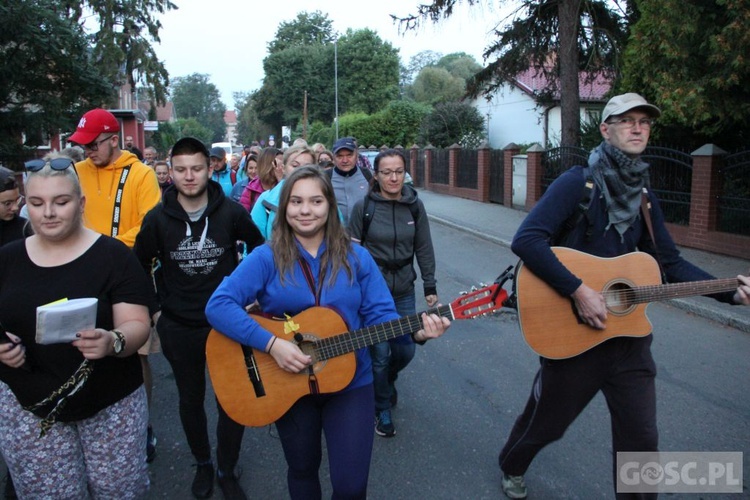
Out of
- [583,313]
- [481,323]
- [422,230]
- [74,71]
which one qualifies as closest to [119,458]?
[583,313]

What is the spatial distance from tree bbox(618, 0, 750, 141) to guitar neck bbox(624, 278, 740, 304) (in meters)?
6.99

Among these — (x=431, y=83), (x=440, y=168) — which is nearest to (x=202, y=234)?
(x=440, y=168)

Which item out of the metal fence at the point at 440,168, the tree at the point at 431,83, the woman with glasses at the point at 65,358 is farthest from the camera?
the tree at the point at 431,83

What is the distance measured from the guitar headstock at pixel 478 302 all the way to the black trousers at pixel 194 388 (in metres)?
1.51

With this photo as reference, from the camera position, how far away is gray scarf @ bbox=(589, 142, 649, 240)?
9.24 feet

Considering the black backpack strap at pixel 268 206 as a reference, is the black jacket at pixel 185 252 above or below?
below

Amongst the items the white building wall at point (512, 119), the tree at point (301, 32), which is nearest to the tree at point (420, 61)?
the tree at point (301, 32)

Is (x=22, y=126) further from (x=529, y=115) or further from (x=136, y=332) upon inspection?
(x=529, y=115)

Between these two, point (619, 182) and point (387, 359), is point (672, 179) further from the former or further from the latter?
point (619, 182)

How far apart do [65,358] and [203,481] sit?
60.2 inches

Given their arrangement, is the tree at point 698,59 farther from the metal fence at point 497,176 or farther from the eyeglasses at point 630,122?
the metal fence at point 497,176

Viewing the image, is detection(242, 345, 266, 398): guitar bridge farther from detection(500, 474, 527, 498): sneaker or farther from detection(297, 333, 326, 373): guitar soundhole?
detection(500, 474, 527, 498): sneaker

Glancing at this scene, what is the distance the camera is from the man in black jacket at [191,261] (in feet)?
11.2

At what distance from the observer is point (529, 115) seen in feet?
110
